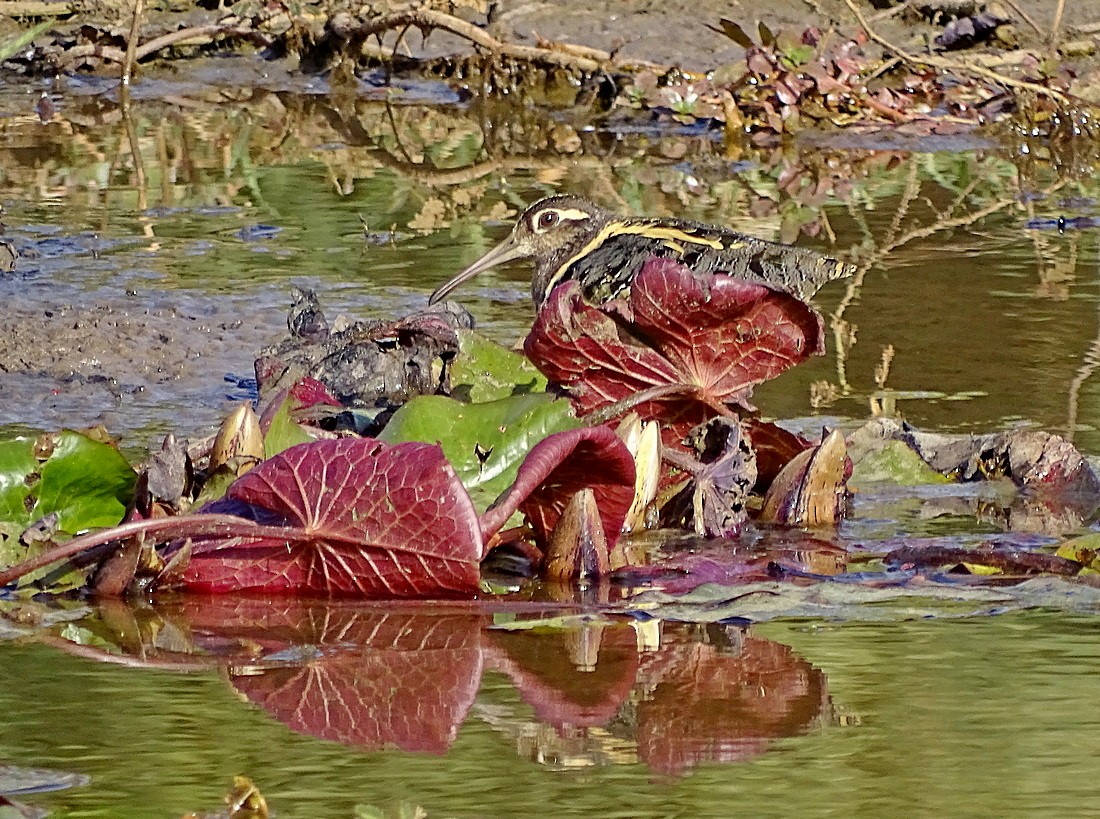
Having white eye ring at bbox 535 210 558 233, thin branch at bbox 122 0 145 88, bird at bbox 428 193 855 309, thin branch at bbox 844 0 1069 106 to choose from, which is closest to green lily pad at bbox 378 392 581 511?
bird at bbox 428 193 855 309

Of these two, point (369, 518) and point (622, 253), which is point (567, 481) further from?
point (622, 253)

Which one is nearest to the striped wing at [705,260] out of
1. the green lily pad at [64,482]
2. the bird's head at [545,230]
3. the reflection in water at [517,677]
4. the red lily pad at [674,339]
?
the bird's head at [545,230]

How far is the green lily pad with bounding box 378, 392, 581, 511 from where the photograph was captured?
3.99 metres

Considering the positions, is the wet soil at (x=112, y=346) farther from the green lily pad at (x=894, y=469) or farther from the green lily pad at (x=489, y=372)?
the green lily pad at (x=894, y=469)

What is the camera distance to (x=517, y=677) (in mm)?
3264

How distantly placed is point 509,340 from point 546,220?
2.40ft

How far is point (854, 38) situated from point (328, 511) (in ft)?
29.5

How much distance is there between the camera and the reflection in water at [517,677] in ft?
9.73

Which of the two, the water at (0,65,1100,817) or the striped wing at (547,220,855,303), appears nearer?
the water at (0,65,1100,817)

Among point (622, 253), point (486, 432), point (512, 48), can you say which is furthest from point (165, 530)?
point (512, 48)

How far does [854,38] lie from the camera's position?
12.1 m

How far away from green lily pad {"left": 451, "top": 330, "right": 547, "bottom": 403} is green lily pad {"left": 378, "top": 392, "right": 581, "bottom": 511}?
1.94ft

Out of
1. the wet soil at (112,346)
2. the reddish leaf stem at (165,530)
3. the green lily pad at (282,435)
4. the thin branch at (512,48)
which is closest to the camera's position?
the reddish leaf stem at (165,530)

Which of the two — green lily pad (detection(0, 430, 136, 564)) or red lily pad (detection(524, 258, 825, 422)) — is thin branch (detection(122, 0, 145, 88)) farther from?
green lily pad (detection(0, 430, 136, 564))
